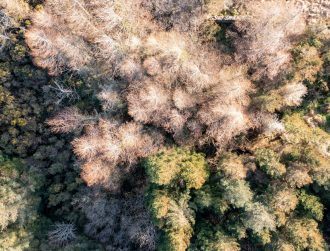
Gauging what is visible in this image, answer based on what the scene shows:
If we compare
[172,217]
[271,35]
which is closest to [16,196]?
[172,217]

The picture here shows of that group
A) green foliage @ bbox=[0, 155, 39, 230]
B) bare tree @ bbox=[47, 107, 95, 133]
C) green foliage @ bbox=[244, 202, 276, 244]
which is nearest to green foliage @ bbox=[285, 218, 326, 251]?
green foliage @ bbox=[244, 202, 276, 244]

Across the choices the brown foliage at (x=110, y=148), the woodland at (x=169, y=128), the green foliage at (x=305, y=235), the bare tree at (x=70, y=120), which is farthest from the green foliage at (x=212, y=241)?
the bare tree at (x=70, y=120)

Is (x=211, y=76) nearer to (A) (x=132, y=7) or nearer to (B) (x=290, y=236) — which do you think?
(A) (x=132, y=7)

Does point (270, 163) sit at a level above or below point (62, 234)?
above

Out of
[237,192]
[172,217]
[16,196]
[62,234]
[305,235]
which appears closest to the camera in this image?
[305,235]

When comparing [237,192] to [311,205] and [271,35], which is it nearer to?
[311,205]

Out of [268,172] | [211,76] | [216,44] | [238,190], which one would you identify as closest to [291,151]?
[268,172]

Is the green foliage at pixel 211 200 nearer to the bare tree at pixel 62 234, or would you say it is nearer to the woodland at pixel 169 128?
the woodland at pixel 169 128
